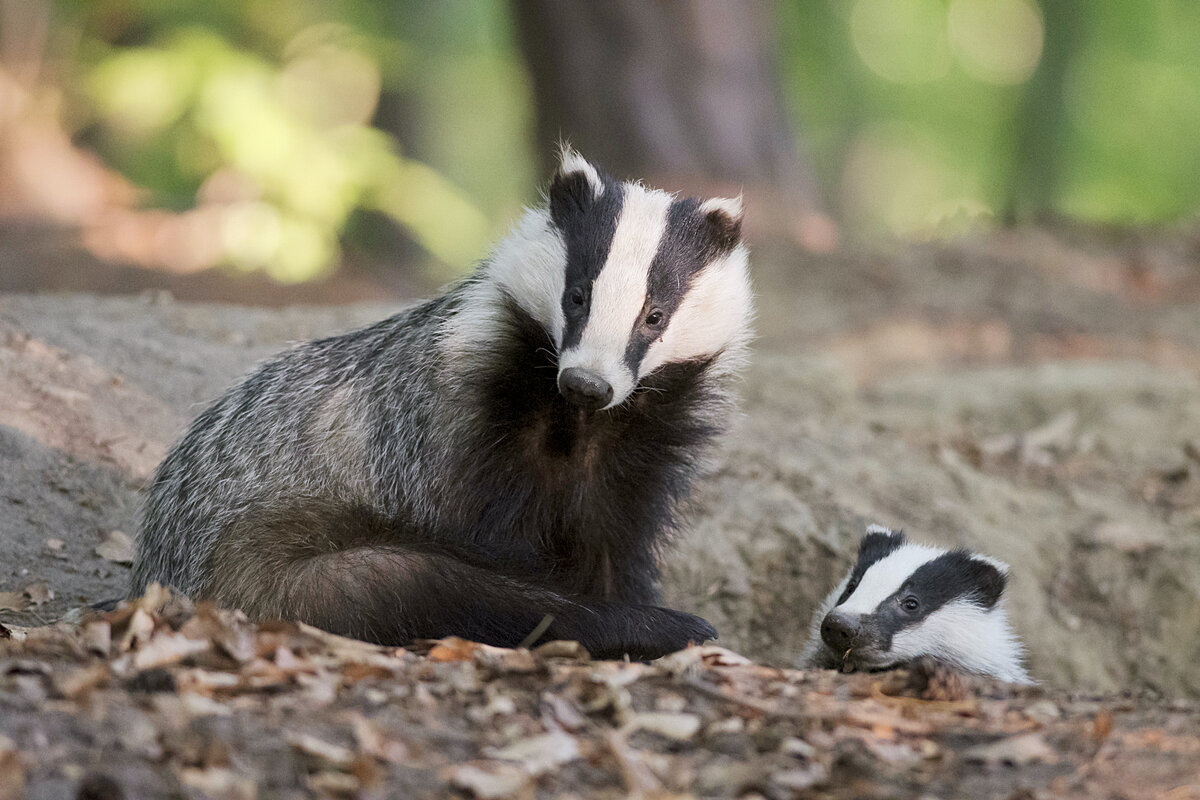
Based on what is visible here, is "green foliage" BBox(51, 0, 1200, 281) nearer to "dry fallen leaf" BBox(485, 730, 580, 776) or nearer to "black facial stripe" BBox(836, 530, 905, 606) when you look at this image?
"black facial stripe" BBox(836, 530, 905, 606)

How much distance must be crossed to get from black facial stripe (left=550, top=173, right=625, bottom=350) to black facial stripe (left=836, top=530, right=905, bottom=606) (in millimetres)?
1596

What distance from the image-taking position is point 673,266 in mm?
3699

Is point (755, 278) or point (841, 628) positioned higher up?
point (755, 278)

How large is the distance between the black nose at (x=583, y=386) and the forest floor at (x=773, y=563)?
28.9 inches

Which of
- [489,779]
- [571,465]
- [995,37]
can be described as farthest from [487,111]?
[489,779]

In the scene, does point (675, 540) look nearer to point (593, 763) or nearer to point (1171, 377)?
point (593, 763)

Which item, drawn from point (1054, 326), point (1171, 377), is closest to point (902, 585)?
point (1171, 377)

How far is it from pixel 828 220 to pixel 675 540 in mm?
5907

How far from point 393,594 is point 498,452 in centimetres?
57

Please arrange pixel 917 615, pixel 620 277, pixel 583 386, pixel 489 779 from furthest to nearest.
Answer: pixel 917 615 → pixel 620 277 → pixel 583 386 → pixel 489 779

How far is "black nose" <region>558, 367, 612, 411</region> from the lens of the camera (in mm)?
3250

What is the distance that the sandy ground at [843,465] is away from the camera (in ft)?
15.5

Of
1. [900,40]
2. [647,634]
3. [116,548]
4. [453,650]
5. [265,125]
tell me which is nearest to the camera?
[453,650]

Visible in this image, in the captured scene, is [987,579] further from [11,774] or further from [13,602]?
[13,602]
